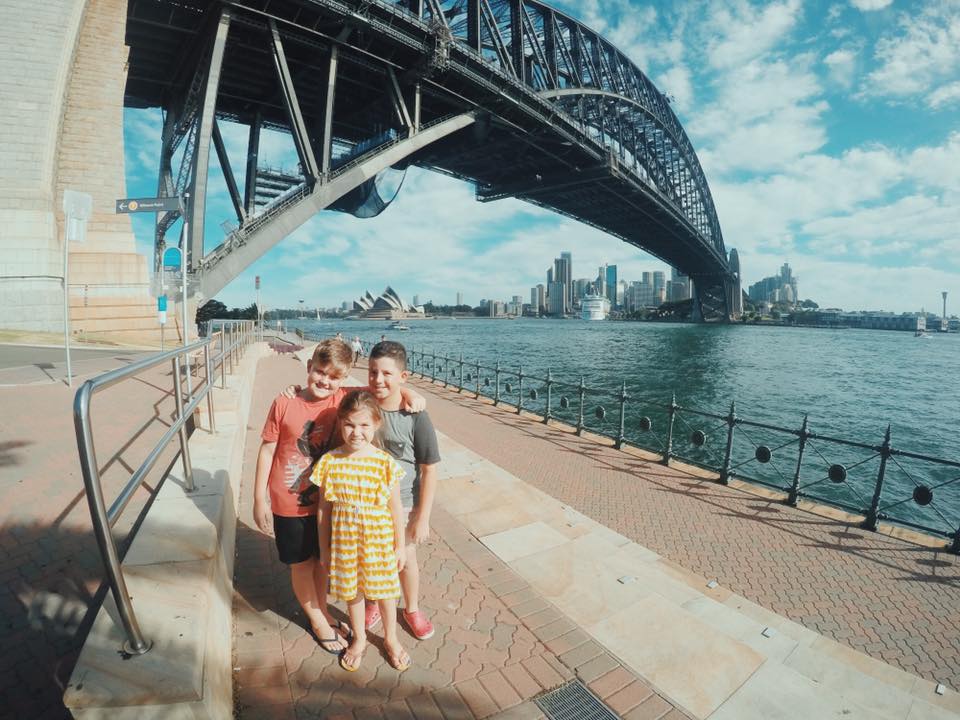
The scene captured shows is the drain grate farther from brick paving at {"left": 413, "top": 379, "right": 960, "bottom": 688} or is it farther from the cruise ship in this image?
the cruise ship

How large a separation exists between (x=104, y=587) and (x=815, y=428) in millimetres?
22031

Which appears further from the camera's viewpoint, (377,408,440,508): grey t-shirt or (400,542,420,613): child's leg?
(400,542,420,613): child's leg

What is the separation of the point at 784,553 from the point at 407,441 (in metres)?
5.25

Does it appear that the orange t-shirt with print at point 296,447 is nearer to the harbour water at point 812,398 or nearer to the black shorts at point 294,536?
the black shorts at point 294,536

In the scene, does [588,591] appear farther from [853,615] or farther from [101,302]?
[101,302]

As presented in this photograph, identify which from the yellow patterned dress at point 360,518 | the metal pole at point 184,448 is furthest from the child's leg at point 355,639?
the metal pole at point 184,448

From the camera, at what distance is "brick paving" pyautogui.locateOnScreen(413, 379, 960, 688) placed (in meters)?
4.04

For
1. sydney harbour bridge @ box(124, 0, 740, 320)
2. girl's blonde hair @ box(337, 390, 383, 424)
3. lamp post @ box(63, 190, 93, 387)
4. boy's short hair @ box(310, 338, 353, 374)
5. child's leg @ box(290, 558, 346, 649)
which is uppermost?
sydney harbour bridge @ box(124, 0, 740, 320)

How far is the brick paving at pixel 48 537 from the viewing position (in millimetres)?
2344

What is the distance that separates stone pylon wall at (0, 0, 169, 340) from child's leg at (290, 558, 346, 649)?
709 inches

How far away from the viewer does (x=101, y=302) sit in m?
16.1

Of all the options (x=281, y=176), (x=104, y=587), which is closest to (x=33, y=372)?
(x=104, y=587)

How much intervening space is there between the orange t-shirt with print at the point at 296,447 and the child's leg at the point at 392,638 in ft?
2.34

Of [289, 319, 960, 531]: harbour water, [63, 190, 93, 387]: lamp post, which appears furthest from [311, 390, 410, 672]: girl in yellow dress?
[63, 190, 93, 387]: lamp post
